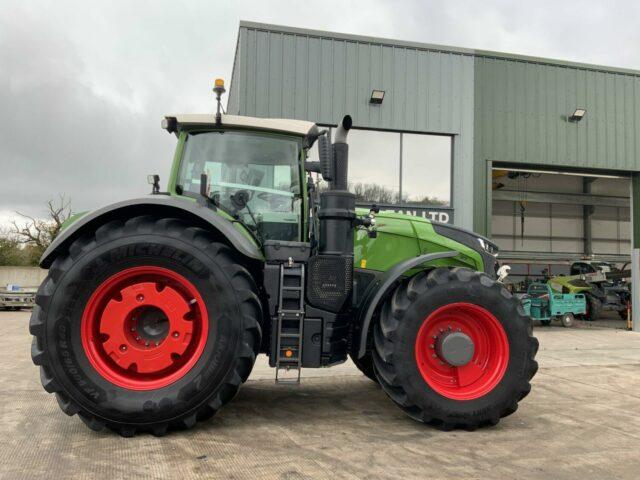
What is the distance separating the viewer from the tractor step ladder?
3643 mm

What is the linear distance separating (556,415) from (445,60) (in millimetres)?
9795

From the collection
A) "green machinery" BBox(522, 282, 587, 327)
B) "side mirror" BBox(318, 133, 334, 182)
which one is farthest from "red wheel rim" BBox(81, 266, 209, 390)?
"green machinery" BBox(522, 282, 587, 327)

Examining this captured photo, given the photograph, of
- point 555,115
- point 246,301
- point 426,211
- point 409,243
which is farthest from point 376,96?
point 246,301

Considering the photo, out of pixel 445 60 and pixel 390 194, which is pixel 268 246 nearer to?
pixel 390 194

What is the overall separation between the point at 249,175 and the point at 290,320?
1214 mm

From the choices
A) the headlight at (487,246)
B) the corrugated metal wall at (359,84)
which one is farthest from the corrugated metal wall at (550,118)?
the headlight at (487,246)

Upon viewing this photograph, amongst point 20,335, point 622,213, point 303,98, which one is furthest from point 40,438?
point 622,213

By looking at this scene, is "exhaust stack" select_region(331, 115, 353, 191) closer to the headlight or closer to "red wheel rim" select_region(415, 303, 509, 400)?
"red wheel rim" select_region(415, 303, 509, 400)

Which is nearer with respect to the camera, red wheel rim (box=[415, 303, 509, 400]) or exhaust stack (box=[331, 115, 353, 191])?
red wheel rim (box=[415, 303, 509, 400])

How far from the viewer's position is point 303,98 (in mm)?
11070

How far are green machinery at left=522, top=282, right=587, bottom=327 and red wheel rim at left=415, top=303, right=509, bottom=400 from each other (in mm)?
10632

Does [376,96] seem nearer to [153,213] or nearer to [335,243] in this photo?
[335,243]

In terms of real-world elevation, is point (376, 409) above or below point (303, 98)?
below

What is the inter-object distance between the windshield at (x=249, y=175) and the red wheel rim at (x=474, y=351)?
128 centimetres
